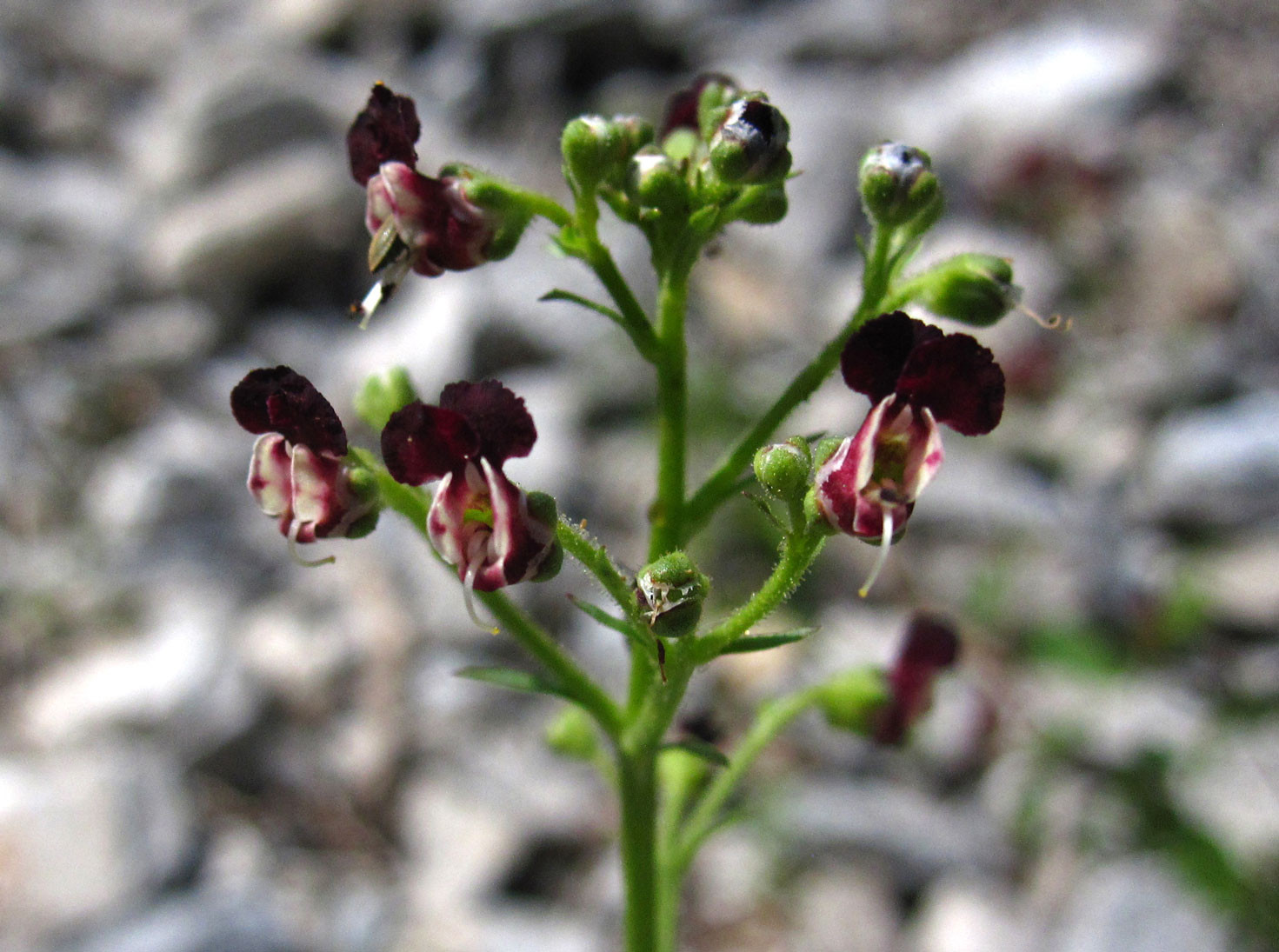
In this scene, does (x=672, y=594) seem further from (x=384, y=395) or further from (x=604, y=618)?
(x=384, y=395)

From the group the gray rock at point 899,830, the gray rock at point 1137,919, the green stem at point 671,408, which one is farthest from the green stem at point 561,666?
the gray rock at point 1137,919

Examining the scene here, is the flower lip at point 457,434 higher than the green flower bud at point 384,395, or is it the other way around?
the green flower bud at point 384,395

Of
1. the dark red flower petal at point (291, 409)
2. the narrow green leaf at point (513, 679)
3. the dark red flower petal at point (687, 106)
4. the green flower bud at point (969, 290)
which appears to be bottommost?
the narrow green leaf at point (513, 679)

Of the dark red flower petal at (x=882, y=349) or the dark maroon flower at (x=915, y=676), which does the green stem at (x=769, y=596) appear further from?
the dark maroon flower at (x=915, y=676)

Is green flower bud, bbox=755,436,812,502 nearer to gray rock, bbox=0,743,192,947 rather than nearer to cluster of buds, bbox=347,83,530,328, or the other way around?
cluster of buds, bbox=347,83,530,328

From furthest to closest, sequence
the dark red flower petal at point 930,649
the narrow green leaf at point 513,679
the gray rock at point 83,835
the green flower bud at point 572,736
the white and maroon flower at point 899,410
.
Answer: the gray rock at point 83,835 < the dark red flower petal at point 930,649 < the green flower bud at point 572,736 < the narrow green leaf at point 513,679 < the white and maroon flower at point 899,410

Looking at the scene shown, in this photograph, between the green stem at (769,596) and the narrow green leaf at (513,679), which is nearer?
the green stem at (769,596)
